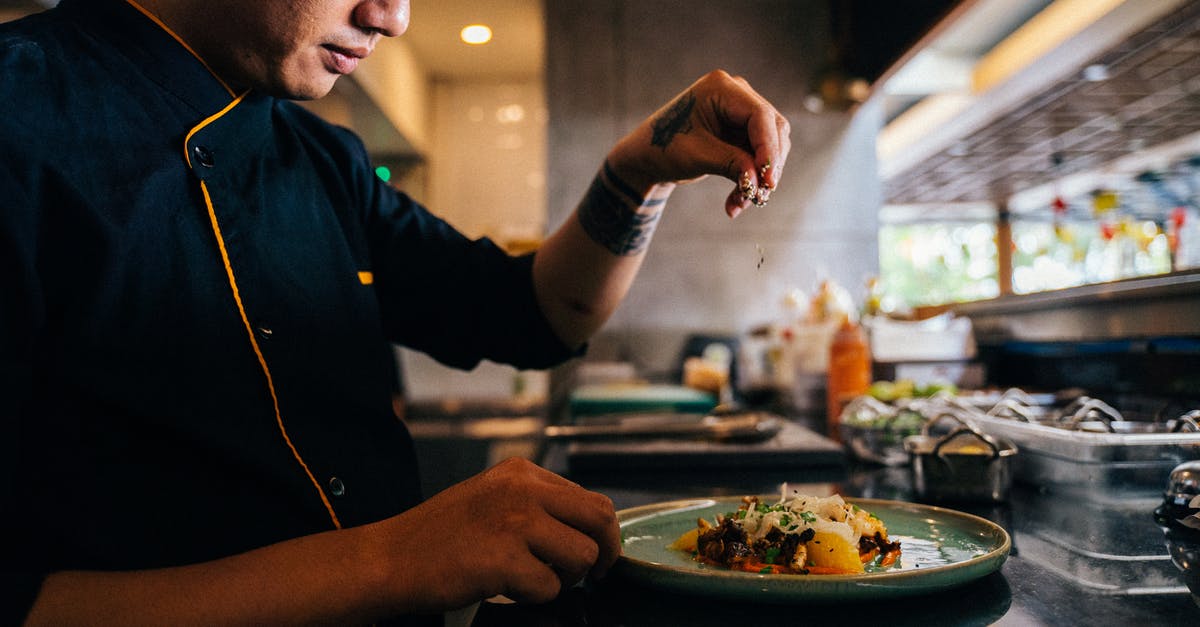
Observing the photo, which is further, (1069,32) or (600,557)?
(1069,32)

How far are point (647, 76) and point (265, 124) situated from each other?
310 cm

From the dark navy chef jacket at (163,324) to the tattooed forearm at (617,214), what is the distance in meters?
0.33

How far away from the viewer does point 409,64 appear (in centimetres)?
501

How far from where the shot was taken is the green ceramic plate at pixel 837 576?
55 centimetres

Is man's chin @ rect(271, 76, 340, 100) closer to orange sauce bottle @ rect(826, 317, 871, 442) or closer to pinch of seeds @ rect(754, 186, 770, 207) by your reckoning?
pinch of seeds @ rect(754, 186, 770, 207)

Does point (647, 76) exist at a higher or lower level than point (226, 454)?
higher

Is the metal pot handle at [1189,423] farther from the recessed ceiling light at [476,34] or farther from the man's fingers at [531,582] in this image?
the recessed ceiling light at [476,34]

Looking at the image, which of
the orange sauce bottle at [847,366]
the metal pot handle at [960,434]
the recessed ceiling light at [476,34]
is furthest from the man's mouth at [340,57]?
the recessed ceiling light at [476,34]

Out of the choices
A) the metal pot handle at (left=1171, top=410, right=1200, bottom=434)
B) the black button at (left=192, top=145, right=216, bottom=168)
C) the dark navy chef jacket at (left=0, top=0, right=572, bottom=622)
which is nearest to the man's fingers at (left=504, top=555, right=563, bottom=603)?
the dark navy chef jacket at (left=0, top=0, right=572, bottom=622)

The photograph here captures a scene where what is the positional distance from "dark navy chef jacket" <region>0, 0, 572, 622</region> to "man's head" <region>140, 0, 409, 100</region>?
26mm

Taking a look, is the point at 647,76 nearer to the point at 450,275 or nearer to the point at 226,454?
the point at 450,275

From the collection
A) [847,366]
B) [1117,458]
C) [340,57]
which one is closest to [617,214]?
[340,57]

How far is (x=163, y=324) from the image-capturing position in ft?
2.41

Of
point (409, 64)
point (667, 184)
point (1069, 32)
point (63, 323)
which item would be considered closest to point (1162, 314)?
Answer: point (667, 184)
